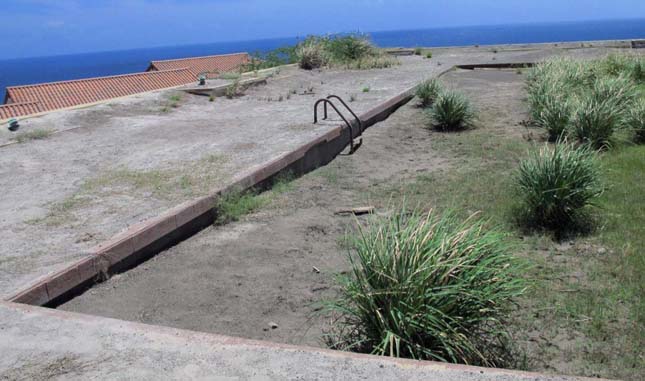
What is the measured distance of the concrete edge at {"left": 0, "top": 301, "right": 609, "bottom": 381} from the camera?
306 cm

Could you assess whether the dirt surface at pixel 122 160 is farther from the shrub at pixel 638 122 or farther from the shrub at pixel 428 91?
the shrub at pixel 638 122

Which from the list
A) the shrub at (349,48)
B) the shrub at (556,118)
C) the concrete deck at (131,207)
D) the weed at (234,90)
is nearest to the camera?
the concrete deck at (131,207)

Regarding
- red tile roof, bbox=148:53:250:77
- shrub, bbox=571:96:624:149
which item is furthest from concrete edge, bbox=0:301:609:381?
red tile roof, bbox=148:53:250:77

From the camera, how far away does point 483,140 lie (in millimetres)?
10109

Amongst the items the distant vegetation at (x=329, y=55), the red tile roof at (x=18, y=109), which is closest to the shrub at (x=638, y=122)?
the distant vegetation at (x=329, y=55)

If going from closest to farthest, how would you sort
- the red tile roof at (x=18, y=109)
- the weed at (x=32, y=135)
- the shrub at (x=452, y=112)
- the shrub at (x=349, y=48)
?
the weed at (x=32, y=135) → the shrub at (x=452, y=112) → the red tile roof at (x=18, y=109) → the shrub at (x=349, y=48)

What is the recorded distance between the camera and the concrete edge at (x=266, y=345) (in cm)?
306

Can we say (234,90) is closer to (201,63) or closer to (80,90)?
(80,90)

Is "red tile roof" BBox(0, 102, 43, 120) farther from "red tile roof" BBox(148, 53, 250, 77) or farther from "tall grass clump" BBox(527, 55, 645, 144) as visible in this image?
"tall grass clump" BBox(527, 55, 645, 144)

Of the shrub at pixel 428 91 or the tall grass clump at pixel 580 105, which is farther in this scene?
the shrub at pixel 428 91

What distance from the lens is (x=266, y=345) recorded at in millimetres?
3455

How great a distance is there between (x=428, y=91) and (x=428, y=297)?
34.0 feet

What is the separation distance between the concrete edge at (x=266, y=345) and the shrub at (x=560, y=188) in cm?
310

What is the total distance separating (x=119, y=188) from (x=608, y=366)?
5015 millimetres
